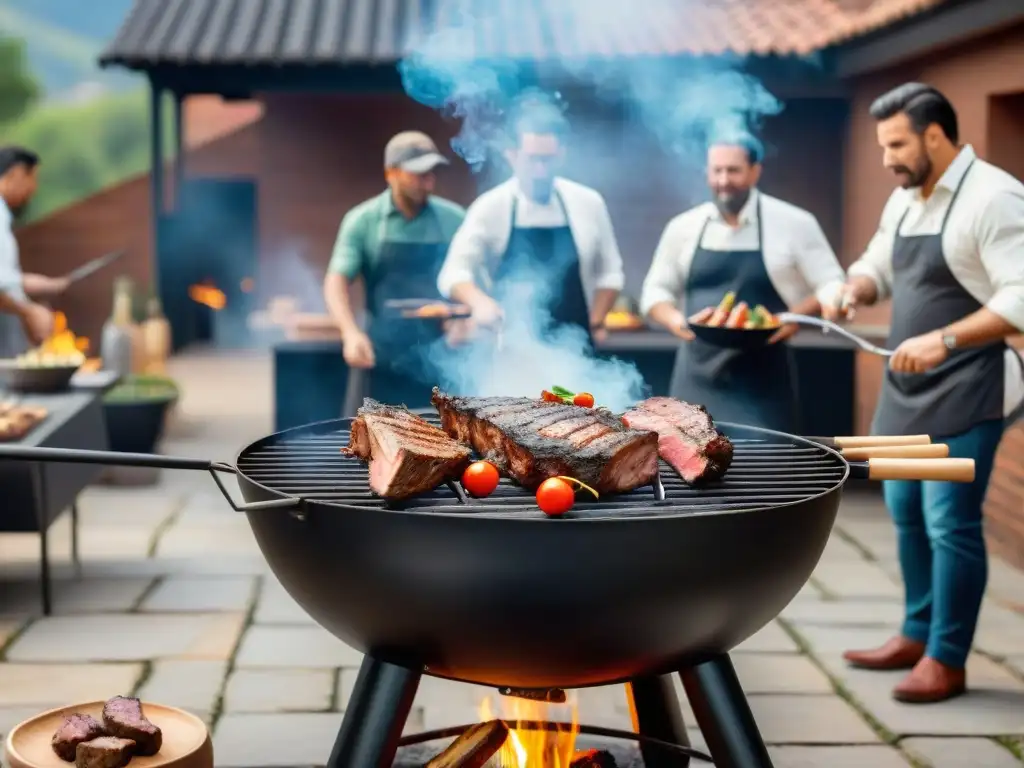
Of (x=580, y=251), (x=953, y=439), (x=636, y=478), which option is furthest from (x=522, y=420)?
(x=580, y=251)

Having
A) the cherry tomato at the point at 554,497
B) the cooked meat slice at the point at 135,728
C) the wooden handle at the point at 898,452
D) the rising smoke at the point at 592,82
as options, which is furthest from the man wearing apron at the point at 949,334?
the rising smoke at the point at 592,82

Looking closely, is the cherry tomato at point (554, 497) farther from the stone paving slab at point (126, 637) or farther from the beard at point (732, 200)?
the beard at point (732, 200)

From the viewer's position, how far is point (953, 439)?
406cm

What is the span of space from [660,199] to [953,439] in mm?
7216

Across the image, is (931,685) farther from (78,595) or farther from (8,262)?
(8,262)

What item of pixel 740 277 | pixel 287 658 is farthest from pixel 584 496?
pixel 740 277

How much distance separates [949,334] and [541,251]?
6.95ft

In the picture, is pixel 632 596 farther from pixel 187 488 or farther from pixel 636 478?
pixel 187 488

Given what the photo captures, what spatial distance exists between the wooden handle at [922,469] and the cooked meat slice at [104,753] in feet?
6.02

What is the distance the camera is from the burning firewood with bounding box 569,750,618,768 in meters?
3.02

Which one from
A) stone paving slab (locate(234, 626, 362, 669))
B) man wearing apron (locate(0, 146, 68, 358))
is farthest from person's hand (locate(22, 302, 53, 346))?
stone paving slab (locate(234, 626, 362, 669))

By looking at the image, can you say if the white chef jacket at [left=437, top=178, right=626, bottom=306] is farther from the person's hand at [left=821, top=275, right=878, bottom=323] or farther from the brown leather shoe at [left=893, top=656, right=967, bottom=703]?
the brown leather shoe at [left=893, top=656, right=967, bottom=703]

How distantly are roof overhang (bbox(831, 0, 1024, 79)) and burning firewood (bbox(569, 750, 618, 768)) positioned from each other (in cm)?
502

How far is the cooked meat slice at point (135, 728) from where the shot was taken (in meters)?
2.86
